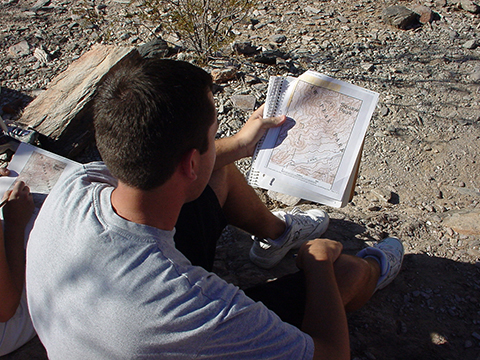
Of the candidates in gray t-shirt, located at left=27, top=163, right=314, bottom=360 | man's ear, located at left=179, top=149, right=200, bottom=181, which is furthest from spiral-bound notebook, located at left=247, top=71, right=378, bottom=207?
gray t-shirt, located at left=27, top=163, right=314, bottom=360

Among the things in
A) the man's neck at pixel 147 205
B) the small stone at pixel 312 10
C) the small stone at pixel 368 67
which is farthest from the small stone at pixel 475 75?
the man's neck at pixel 147 205

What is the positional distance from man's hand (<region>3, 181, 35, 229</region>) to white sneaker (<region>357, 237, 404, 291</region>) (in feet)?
5.53

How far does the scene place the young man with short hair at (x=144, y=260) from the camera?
1062mm

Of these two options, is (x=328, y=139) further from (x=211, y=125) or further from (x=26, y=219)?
(x=26, y=219)

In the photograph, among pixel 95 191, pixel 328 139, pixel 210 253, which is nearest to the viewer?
pixel 95 191

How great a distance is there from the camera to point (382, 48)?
4.56m

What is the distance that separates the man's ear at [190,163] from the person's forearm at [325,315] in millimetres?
678

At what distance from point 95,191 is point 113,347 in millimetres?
495

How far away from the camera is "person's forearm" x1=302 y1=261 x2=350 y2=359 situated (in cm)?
136

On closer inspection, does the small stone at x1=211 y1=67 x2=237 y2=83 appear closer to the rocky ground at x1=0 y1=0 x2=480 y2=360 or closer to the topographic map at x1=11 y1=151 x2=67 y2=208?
the rocky ground at x1=0 y1=0 x2=480 y2=360

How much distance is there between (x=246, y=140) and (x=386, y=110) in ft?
7.10

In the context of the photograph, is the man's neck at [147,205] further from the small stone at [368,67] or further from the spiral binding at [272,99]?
the small stone at [368,67]

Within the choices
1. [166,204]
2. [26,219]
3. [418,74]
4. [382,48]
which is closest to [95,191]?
[166,204]

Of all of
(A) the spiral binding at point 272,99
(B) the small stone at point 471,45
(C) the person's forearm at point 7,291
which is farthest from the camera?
(B) the small stone at point 471,45
